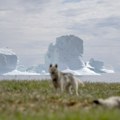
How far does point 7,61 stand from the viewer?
632 ft

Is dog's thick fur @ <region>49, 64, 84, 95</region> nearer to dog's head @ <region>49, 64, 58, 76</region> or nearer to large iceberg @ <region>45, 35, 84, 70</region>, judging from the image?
dog's head @ <region>49, 64, 58, 76</region>

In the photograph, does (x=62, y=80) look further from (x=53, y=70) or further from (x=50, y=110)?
(x=50, y=110)

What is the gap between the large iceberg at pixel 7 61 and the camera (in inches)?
7141

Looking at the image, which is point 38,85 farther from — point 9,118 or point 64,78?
point 9,118

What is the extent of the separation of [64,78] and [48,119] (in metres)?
15.4

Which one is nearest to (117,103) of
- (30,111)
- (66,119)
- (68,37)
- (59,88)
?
(30,111)

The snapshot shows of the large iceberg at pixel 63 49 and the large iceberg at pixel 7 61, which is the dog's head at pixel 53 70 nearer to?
the large iceberg at pixel 63 49

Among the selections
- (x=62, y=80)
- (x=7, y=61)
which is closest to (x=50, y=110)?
(x=62, y=80)

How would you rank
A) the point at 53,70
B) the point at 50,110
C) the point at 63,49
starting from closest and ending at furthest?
the point at 50,110
the point at 53,70
the point at 63,49

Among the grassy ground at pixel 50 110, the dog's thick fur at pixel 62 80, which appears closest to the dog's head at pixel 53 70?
the dog's thick fur at pixel 62 80

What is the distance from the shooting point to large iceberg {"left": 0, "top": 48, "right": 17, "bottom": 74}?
181m

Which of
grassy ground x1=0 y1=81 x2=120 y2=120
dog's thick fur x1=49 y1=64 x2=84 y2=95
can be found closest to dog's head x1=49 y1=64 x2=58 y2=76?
dog's thick fur x1=49 y1=64 x2=84 y2=95

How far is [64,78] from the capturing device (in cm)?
2720

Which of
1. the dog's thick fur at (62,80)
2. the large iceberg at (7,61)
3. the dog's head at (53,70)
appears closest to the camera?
the dog's thick fur at (62,80)
